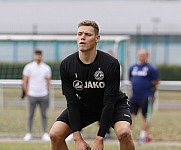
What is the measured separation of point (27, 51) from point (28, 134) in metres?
3.35

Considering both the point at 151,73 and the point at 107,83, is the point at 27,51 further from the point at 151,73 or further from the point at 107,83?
the point at 107,83

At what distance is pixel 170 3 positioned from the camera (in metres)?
46.8

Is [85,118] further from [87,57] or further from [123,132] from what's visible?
[87,57]

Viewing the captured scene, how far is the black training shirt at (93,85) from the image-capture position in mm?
8633

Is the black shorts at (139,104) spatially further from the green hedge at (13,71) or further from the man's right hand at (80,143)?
the man's right hand at (80,143)

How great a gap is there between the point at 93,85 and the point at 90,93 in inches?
5.0

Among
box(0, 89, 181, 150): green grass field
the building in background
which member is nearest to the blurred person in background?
box(0, 89, 181, 150): green grass field

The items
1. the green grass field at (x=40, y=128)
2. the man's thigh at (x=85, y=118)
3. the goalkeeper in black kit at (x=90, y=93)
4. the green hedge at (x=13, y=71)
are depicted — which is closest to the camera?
the goalkeeper in black kit at (x=90, y=93)

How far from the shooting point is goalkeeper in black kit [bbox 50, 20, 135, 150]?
28.0ft

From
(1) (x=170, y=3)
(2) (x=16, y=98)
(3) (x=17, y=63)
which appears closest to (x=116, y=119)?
(3) (x=17, y=63)

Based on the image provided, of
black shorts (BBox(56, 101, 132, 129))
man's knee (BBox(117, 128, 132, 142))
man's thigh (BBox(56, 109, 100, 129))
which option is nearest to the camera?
man's knee (BBox(117, 128, 132, 142))

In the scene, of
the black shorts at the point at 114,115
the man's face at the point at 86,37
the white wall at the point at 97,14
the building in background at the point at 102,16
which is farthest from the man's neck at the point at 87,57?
the white wall at the point at 97,14

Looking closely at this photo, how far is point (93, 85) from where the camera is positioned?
868cm

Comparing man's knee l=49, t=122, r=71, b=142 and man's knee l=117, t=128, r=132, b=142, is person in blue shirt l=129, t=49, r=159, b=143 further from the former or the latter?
man's knee l=117, t=128, r=132, b=142
